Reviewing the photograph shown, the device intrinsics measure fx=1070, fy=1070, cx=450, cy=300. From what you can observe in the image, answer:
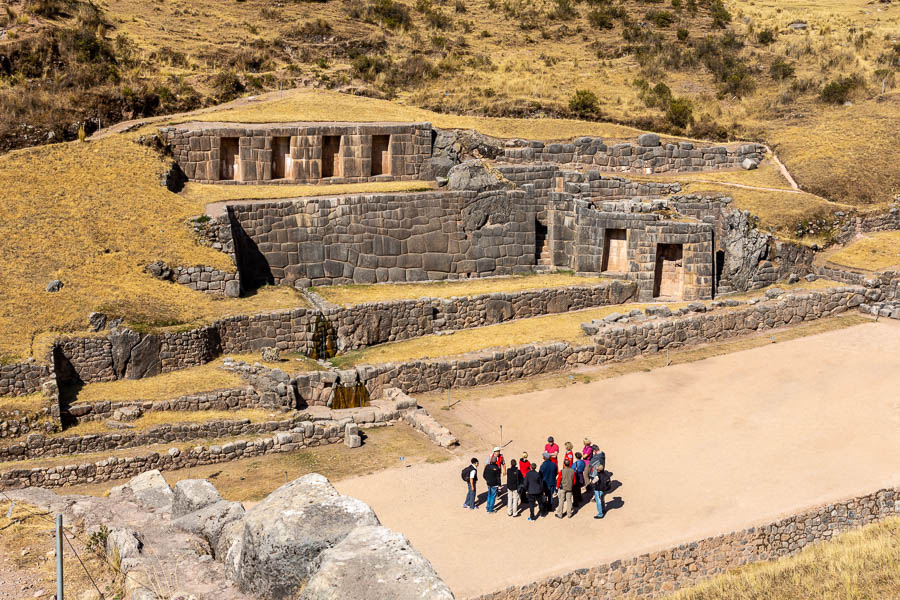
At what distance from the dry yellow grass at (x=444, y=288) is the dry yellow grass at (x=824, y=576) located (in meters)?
12.6

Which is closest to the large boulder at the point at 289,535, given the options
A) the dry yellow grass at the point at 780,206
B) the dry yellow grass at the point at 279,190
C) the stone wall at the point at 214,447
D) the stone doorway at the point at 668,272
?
the stone wall at the point at 214,447

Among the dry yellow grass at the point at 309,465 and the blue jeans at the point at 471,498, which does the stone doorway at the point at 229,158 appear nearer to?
the dry yellow grass at the point at 309,465

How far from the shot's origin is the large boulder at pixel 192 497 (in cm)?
1074

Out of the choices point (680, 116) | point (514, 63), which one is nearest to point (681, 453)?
point (680, 116)

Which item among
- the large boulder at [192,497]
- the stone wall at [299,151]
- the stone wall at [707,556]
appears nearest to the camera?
the large boulder at [192,497]

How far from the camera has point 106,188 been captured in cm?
2706

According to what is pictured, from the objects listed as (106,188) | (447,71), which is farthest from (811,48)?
(106,188)

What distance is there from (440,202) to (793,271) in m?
9.76

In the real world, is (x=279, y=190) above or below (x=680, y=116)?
below

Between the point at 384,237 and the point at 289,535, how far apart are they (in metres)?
21.0

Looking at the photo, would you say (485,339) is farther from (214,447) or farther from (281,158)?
(281,158)

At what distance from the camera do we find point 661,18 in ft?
178

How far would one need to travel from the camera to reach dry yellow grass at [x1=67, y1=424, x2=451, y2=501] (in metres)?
18.1

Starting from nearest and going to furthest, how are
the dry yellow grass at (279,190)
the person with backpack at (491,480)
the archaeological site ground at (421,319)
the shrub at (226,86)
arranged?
1. the archaeological site ground at (421,319)
2. the person with backpack at (491,480)
3. the dry yellow grass at (279,190)
4. the shrub at (226,86)
